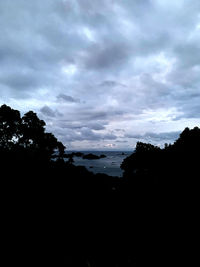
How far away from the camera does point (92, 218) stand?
1013 centimetres

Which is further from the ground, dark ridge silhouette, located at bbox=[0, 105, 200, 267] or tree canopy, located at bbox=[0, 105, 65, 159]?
tree canopy, located at bbox=[0, 105, 65, 159]

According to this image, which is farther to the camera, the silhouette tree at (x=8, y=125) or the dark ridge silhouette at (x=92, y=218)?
the silhouette tree at (x=8, y=125)

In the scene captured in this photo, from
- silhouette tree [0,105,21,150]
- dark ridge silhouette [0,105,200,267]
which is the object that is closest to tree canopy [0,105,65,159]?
silhouette tree [0,105,21,150]

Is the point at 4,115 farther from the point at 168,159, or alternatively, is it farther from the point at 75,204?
the point at 168,159

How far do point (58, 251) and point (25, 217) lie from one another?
91.4 inches

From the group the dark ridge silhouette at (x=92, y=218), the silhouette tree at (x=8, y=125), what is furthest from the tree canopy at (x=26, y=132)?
the dark ridge silhouette at (x=92, y=218)

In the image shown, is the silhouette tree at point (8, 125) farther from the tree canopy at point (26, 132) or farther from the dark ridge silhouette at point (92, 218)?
the dark ridge silhouette at point (92, 218)

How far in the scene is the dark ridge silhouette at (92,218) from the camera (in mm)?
7184

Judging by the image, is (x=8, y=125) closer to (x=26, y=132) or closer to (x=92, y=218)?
(x=26, y=132)

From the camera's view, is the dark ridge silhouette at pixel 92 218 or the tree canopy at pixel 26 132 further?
the tree canopy at pixel 26 132

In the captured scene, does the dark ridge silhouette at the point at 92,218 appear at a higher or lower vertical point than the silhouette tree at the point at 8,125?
lower

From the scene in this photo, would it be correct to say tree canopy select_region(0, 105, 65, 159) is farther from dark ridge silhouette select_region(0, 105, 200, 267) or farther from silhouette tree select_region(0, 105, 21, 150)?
dark ridge silhouette select_region(0, 105, 200, 267)

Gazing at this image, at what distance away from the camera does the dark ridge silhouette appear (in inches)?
283

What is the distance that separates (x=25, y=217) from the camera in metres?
7.68
